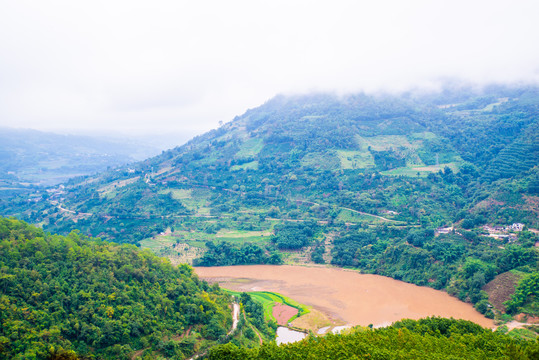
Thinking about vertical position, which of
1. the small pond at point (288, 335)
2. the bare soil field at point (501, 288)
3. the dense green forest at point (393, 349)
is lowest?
the small pond at point (288, 335)

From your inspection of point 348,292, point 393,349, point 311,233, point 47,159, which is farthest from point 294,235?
point 47,159

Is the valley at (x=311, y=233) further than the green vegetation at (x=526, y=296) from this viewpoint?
No

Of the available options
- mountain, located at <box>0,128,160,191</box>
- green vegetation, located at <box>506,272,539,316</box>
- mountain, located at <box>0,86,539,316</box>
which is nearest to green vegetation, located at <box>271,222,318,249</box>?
mountain, located at <box>0,86,539,316</box>

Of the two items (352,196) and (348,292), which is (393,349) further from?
(352,196)

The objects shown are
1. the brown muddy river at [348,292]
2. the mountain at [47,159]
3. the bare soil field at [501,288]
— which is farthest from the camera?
the mountain at [47,159]

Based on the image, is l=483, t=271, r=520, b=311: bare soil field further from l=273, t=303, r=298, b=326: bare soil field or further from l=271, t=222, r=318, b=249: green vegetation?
l=271, t=222, r=318, b=249: green vegetation

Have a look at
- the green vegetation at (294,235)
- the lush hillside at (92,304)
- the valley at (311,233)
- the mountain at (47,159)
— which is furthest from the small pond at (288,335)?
the mountain at (47,159)

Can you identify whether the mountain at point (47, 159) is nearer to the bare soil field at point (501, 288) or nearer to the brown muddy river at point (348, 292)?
the brown muddy river at point (348, 292)

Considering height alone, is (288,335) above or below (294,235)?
below
